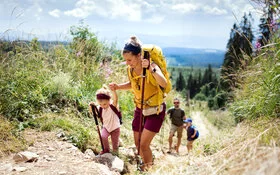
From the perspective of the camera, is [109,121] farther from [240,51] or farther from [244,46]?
[244,46]

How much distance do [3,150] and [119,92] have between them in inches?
175

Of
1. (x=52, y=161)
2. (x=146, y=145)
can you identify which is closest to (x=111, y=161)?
(x=146, y=145)

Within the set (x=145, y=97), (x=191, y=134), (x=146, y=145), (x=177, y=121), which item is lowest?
(x=191, y=134)

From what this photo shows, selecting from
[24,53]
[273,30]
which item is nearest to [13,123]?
[24,53]

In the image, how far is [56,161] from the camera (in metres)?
3.89

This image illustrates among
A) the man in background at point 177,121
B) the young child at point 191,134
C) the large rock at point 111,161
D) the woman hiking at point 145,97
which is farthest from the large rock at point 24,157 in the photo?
the man in background at point 177,121

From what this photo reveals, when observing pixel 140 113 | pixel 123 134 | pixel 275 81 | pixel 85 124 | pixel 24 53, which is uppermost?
pixel 24 53

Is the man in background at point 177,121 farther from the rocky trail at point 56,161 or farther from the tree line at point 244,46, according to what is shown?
the rocky trail at point 56,161

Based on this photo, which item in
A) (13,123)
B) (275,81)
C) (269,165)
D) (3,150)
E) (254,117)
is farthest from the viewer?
(13,123)

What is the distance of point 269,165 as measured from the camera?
1663 millimetres

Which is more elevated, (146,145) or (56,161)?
(146,145)

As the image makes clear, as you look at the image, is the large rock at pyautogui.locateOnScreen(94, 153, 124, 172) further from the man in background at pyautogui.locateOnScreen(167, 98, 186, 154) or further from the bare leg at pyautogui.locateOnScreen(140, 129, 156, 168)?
the man in background at pyautogui.locateOnScreen(167, 98, 186, 154)

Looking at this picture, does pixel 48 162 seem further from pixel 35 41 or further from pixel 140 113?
pixel 35 41

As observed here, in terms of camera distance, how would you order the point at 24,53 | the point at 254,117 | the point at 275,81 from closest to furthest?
the point at 275,81 < the point at 254,117 < the point at 24,53
